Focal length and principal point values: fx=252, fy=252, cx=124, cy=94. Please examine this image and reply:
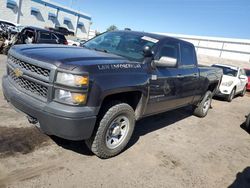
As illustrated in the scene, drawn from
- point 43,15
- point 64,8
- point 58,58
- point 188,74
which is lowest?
point 188,74

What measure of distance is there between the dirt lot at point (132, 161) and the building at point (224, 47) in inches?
1290

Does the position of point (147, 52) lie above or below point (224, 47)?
below

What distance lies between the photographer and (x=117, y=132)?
3.94 metres

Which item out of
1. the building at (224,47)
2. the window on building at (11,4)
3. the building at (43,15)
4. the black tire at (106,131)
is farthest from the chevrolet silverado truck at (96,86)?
the building at (43,15)

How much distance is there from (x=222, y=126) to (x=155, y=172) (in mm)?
4000

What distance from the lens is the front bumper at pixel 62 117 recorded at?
3.04m

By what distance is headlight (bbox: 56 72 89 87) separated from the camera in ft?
9.91

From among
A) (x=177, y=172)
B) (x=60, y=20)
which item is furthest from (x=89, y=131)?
(x=60, y=20)

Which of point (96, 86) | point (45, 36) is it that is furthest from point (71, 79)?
point (45, 36)

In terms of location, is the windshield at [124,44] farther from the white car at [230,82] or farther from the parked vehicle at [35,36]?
the parked vehicle at [35,36]

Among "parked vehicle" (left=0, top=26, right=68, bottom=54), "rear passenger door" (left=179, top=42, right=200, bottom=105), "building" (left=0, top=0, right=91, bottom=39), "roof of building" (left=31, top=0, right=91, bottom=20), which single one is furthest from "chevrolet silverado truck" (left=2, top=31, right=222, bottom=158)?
"roof of building" (left=31, top=0, right=91, bottom=20)

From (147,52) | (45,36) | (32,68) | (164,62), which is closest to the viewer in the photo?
(32,68)

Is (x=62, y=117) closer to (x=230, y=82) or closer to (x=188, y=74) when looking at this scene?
(x=188, y=74)

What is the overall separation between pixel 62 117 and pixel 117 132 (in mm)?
1153
